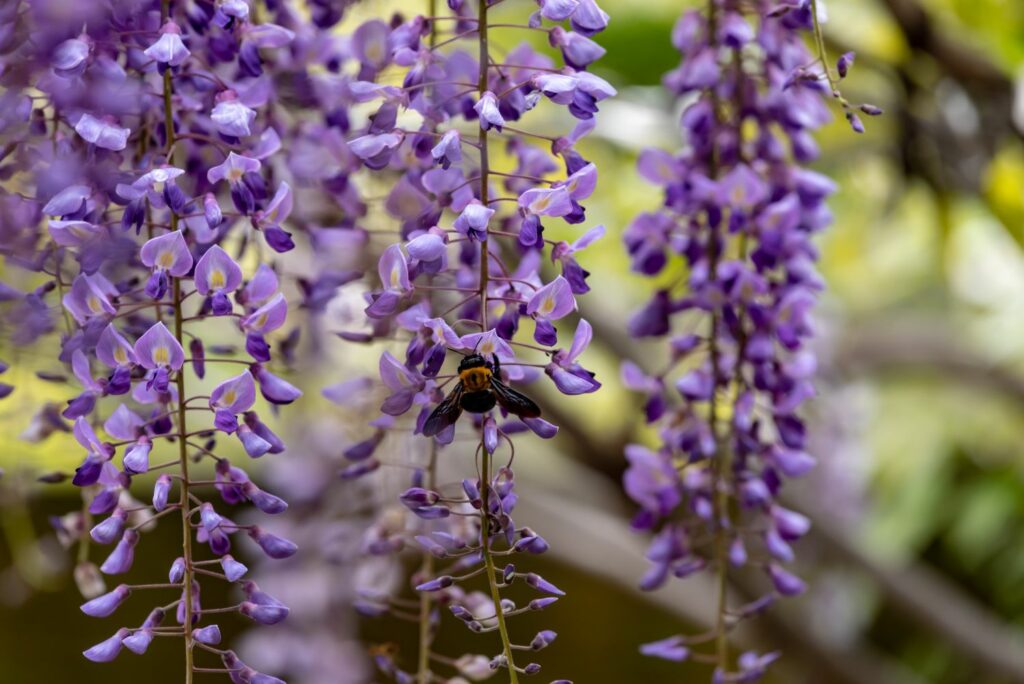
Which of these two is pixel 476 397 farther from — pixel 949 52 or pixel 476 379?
pixel 949 52

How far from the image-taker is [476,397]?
406mm

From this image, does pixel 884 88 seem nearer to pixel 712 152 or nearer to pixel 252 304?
pixel 712 152

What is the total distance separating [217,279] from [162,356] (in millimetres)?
39

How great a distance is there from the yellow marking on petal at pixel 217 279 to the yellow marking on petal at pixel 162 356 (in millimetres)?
35

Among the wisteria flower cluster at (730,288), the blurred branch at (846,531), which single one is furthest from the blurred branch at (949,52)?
the wisteria flower cluster at (730,288)

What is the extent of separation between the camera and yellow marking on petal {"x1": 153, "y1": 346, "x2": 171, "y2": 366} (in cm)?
41

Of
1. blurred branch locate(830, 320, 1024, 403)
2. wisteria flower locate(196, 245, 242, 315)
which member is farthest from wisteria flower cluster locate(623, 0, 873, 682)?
blurred branch locate(830, 320, 1024, 403)

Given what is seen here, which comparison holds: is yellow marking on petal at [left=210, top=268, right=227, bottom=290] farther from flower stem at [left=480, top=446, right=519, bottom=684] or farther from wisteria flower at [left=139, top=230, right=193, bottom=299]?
flower stem at [left=480, top=446, right=519, bottom=684]

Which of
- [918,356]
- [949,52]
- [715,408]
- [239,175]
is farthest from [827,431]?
[239,175]

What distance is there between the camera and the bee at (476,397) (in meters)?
0.41

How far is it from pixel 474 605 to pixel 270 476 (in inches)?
30.2

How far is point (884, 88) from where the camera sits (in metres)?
1.42

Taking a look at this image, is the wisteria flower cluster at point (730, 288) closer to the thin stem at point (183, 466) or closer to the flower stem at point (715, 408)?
the flower stem at point (715, 408)

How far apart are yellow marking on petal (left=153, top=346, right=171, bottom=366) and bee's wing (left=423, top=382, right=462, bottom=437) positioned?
9cm
